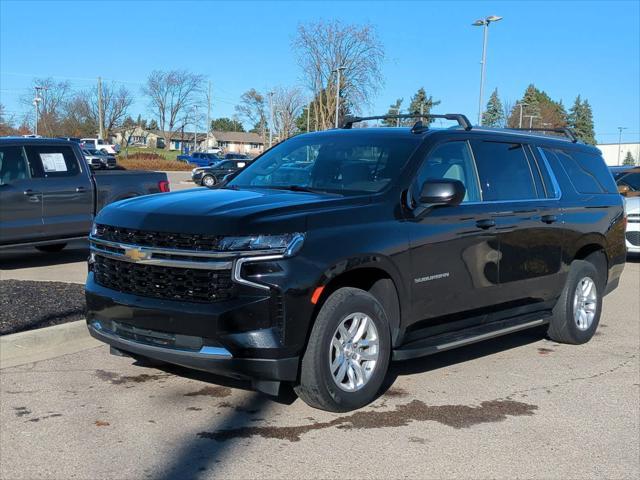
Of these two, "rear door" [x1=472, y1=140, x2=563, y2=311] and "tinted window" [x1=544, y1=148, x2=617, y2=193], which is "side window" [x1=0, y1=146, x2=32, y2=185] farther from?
"tinted window" [x1=544, y1=148, x2=617, y2=193]

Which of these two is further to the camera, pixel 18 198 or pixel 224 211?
pixel 18 198

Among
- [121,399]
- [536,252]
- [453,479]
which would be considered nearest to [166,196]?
[121,399]

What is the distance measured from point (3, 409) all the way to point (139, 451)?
126 centimetres

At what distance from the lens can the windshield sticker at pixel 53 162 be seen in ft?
33.9

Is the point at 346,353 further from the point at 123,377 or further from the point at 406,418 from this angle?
the point at 123,377

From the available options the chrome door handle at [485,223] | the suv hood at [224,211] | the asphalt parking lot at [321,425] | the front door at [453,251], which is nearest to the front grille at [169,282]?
the suv hood at [224,211]

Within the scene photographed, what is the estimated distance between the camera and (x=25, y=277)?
30.9ft

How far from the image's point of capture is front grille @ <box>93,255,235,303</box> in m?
4.25

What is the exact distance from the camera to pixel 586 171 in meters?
7.21

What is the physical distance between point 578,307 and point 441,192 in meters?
2.77

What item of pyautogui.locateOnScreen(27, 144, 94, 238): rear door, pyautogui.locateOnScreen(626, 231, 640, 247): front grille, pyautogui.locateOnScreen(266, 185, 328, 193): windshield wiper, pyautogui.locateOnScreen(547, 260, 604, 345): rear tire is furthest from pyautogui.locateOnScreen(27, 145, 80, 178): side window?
pyautogui.locateOnScreen(626, 231, 640, 247): front grille

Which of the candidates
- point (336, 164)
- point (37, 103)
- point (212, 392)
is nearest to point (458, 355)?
point (336, 164)

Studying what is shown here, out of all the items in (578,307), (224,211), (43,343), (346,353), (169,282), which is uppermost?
(224,211)

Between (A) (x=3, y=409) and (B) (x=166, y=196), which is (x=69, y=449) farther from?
(B) (x=166, y=196)
